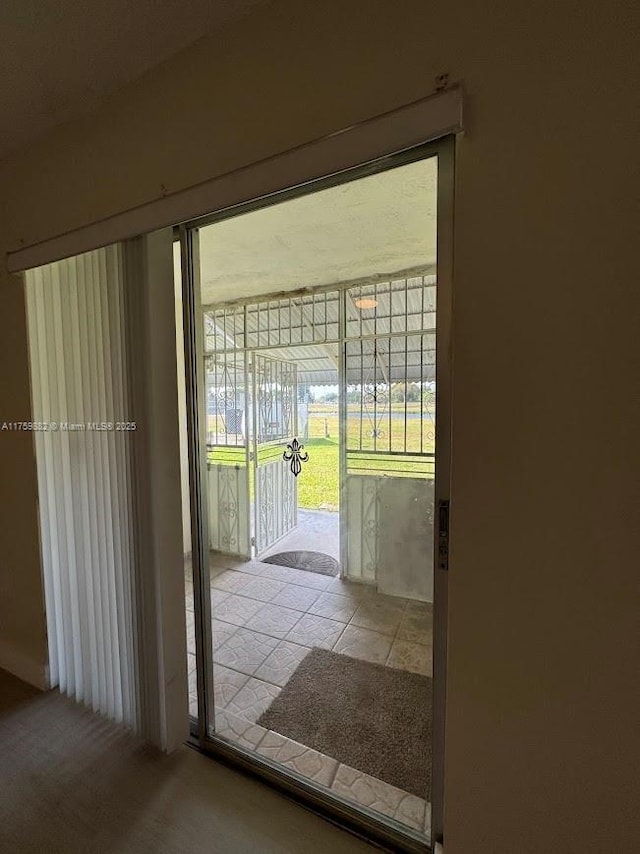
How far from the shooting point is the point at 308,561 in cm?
331

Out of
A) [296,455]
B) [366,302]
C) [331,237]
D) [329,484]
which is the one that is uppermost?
[331,237]

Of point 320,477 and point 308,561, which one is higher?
point 320,477

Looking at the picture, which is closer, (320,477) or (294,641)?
(294,641)

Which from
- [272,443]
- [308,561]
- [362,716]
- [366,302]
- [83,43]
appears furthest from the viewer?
[272,443]

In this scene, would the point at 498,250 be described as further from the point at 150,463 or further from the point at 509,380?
the point at 150,463

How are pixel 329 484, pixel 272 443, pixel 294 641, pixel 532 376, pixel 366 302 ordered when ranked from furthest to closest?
1. pixel 329 484
2. pixel 272 443
3. pixel 366 302
4. pixel 294 641
5. pixel 532 376

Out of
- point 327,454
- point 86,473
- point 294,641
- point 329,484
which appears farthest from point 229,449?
point 86,473

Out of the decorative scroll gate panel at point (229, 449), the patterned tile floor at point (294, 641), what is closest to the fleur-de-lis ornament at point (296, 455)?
the decorative scroll gate panel at point (229, 449)

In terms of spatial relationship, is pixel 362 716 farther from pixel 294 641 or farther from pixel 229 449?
pixel 229 449

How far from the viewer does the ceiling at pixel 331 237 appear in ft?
5.32

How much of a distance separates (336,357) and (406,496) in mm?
1226

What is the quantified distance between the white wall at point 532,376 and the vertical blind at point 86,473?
967 mm

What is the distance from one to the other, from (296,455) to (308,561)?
1091mm

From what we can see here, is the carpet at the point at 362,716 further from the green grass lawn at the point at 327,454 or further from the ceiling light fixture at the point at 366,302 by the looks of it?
the ceiling light fixture at the point at 366,302
